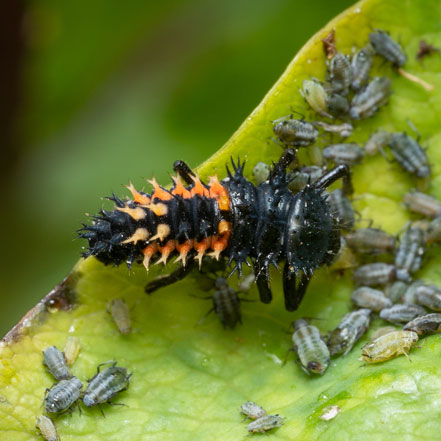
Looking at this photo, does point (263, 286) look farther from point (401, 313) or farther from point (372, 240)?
point (401, 313)

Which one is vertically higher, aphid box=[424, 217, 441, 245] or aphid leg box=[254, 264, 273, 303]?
aphid leg box=[254, 264, 273, 303]

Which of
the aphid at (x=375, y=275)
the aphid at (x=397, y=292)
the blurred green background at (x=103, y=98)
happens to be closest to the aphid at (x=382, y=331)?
the aphid at (x=397, y=292)

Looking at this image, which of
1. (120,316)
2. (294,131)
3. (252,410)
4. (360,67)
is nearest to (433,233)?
(294,131)

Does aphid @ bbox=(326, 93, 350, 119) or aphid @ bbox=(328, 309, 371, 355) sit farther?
aphid @ bbox=(326, 93, 350, 119)

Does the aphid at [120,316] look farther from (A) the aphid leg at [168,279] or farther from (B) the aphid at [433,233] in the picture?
(B) the aphid at [433,233]

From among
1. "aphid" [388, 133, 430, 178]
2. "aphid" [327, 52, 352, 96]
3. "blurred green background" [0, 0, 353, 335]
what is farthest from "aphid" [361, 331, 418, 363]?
"blurred green background" [0, 0, 353, 335]

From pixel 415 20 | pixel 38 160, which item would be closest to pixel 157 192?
pixel 415 20

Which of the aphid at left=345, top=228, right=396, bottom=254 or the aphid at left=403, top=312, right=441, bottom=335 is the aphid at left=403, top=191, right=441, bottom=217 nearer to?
the aphid at left=345, top=228, right=396, bottom=254
